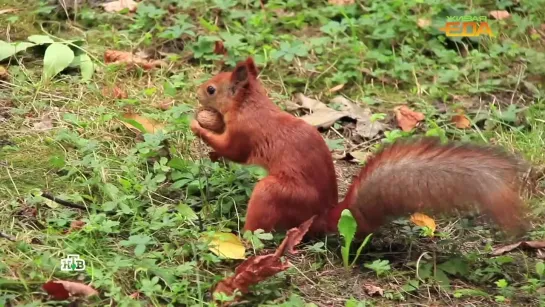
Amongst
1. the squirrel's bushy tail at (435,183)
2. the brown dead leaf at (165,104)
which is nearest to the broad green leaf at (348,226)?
the squirrel's bushy tail at (435,183)

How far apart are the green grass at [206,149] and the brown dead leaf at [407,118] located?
39mm

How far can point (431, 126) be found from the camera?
4.36 meters

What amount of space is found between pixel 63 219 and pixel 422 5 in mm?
2846

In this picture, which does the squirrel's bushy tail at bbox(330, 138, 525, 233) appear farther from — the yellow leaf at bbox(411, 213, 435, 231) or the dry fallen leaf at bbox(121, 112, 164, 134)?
the dry fallen leaf at bbox(121, 112, 164, 134)

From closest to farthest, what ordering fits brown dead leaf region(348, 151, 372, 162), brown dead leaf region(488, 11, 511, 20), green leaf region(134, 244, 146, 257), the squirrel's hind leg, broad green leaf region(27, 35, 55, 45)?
green leaf region(134, 244, 146, 257) < the squirrel's hind leg < brown dead leaf region(348, 151, 372, 162) < broad green leaf region(27, 35, 55, 45) < brown dead leaf region(488, 11, 511, 20)

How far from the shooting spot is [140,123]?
3.89m

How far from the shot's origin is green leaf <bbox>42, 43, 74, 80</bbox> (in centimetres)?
435

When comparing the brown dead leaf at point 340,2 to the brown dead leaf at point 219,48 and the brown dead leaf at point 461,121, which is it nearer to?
the brown dead leaf at point 219,48

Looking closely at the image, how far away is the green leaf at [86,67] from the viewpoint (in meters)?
4.38

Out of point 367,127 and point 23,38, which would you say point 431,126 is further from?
point 23,38

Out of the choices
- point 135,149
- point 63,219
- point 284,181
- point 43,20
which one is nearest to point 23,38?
point 43,20

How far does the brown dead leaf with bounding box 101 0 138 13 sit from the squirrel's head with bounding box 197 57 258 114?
1.57 metres

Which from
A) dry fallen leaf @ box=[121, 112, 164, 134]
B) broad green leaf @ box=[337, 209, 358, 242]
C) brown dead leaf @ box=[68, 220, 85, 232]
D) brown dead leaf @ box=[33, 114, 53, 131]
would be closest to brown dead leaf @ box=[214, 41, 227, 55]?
dry fallen leaf @ box=[121, 112, 164, 134]

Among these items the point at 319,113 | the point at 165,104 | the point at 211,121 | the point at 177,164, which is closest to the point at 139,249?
the point at 177,164
